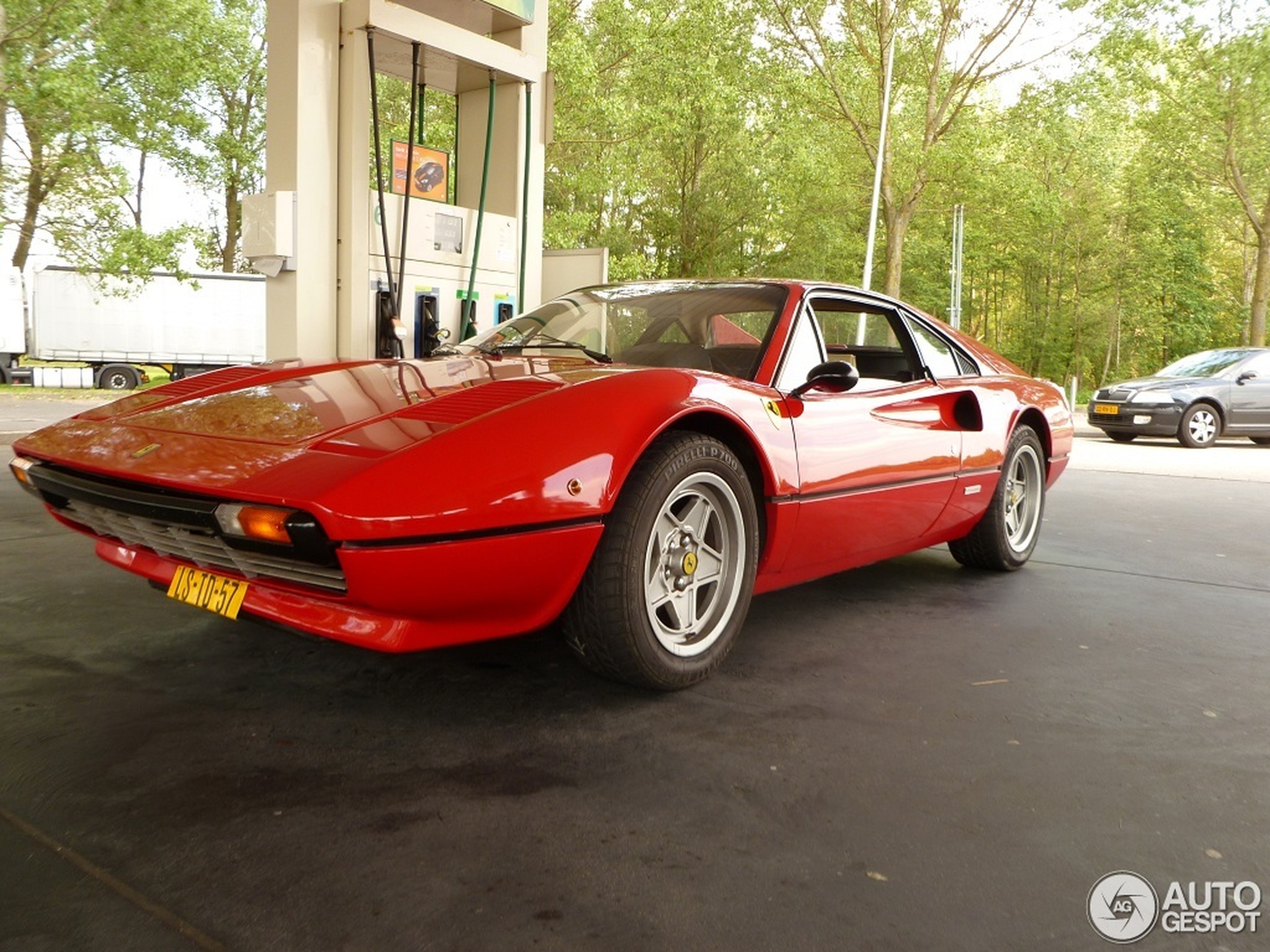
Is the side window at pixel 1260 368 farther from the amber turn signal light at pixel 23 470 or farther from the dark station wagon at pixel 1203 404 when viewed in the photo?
the amber turn signal light at pixel 23 470

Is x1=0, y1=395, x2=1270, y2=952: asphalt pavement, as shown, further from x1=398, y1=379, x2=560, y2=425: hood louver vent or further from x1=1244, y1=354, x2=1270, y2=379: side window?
x1=1244, y1=354, x2=1270, y2=379: side window

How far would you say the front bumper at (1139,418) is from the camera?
44.6 ft

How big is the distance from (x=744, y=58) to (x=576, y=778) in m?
21.2

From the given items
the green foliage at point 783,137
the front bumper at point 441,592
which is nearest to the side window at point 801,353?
the front bumper at point 441,592

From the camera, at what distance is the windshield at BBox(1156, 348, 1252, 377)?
45.8ft

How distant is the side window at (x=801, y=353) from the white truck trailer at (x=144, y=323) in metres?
20.8

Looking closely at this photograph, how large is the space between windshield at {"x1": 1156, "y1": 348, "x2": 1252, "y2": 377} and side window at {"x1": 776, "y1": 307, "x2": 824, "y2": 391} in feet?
41.7

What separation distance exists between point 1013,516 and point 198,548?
349 centimetres

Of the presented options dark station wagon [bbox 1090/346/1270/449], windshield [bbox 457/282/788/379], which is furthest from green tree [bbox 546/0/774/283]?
windshield [bbox 457/282/788/379]

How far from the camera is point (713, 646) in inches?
112

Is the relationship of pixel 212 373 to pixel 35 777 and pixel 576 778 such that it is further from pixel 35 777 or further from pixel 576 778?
pixel 576 778

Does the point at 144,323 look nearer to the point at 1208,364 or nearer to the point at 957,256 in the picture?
the point at 957,256

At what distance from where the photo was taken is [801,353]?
3254 millimetres

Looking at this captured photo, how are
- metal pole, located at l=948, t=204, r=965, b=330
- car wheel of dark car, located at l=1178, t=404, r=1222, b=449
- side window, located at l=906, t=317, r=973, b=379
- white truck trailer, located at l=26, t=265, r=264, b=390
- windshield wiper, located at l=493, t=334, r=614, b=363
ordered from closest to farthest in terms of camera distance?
windshield wiper, located at l=493, t=334, r=614, b=363, side window, located at l=906, t=317, r=973, b=379, car wheel of dark car, located at l=1178, t=404, r=1222, b=449, metal pole, located at l=948, t=204, r=965, b=330, white truck trailer, located at l=26, t=265, r=264, b=390
